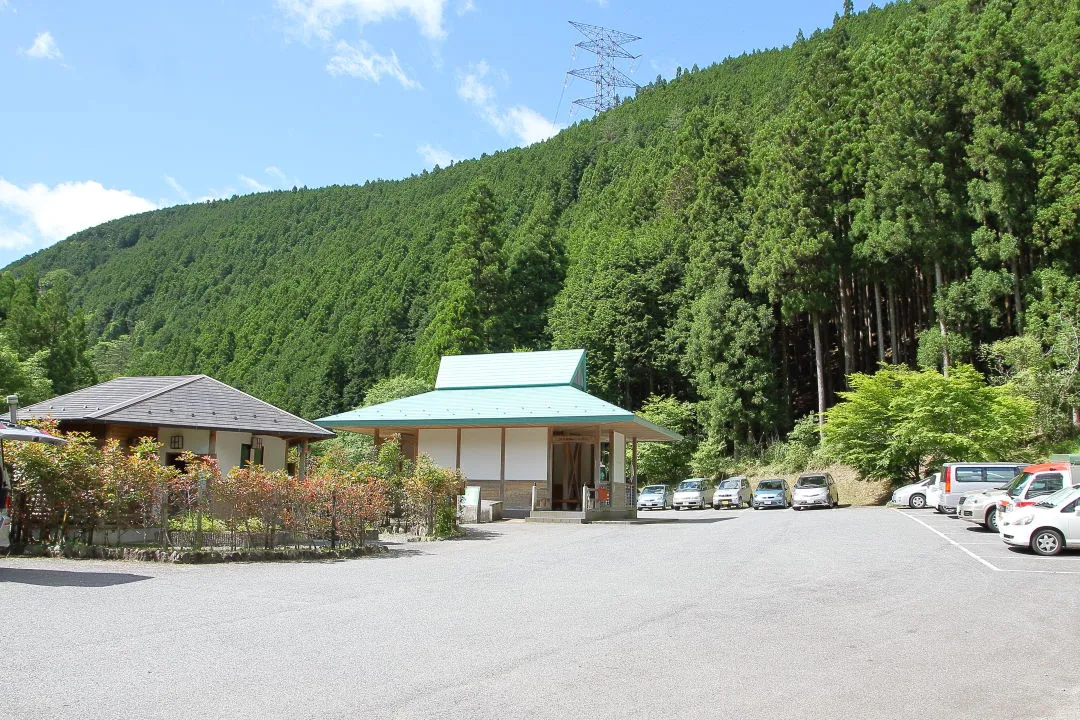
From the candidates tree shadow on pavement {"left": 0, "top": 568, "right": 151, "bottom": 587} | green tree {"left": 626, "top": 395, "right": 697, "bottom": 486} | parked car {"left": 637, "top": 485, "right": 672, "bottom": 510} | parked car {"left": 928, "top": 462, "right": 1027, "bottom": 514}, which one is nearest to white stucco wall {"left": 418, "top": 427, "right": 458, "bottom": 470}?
parked car {"left": 637, "top": 485, "right": 672, "bottom": 510}

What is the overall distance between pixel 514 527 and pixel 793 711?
17403 millimetres

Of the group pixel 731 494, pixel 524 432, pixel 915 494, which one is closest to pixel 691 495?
pixel 731 494

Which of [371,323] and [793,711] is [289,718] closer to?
[793,711]

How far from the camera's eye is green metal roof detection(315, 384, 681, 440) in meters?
24.9

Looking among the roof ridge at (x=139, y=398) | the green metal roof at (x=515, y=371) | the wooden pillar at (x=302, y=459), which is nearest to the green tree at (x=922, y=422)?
the green metal roof at (x=515, y=371)

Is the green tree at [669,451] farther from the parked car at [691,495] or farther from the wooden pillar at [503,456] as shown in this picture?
the wooden pillar at [503,456]

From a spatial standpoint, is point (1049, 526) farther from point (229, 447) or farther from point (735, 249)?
point (735, 249)

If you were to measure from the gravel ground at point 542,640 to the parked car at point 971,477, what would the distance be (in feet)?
36.0

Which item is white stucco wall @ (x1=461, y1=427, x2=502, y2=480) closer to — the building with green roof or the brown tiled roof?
the building with green roof

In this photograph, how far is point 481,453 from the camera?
27.2 meters

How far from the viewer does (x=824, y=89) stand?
42.4 meters

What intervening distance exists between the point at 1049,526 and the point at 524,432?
15634 millimetres

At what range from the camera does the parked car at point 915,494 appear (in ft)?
98.9

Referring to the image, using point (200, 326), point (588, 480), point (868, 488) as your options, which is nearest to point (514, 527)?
point (588, 480)
